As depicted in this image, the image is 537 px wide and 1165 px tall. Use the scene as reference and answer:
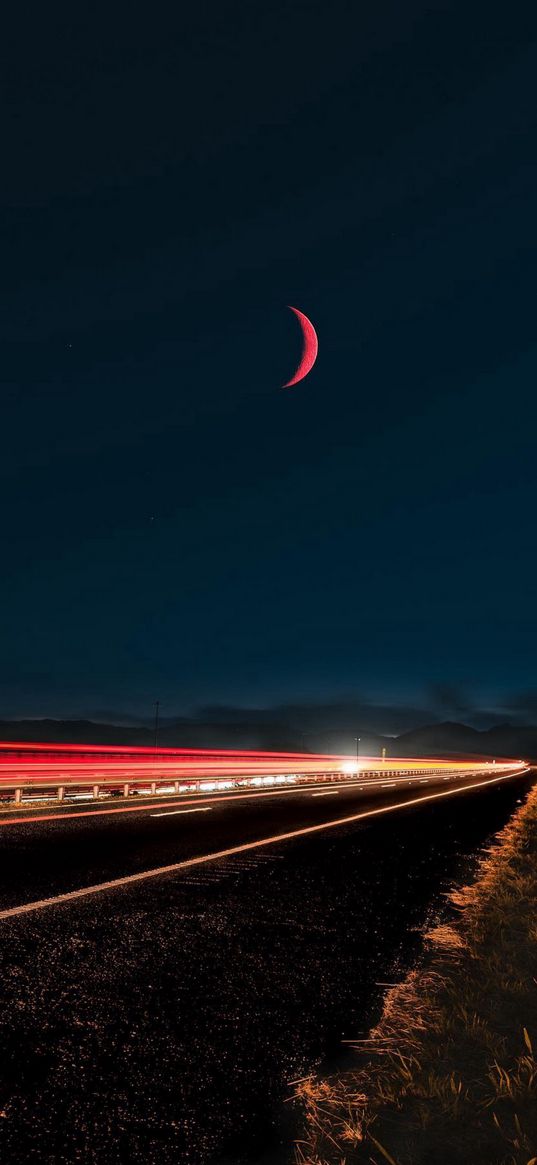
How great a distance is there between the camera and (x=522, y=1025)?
4.49 meters

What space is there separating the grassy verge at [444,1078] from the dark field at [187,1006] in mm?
195

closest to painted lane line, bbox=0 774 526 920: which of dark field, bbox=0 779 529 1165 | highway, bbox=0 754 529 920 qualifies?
highway, bbox=0 754 529 920

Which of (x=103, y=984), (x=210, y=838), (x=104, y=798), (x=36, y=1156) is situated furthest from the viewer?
(x=104, y=798)

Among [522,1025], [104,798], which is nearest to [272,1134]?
[522,1025]

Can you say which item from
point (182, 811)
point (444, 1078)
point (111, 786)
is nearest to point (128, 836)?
point (182, 811)

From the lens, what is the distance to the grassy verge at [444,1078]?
3.06 m

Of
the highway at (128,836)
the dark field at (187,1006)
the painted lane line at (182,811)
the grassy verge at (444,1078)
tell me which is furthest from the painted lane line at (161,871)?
the grassy verge at (444,1078)

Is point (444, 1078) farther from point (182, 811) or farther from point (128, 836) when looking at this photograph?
point (182, 811)

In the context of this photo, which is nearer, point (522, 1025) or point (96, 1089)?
point (96, 1089)

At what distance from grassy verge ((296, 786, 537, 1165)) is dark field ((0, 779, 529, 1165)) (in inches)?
7.7

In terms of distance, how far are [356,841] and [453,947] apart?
7428 millimetres

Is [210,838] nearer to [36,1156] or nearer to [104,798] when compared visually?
[36,1156]

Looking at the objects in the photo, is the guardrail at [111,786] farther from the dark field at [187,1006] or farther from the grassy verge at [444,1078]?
the grassy verge at [444,1078]

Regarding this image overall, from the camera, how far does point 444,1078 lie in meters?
3.63
